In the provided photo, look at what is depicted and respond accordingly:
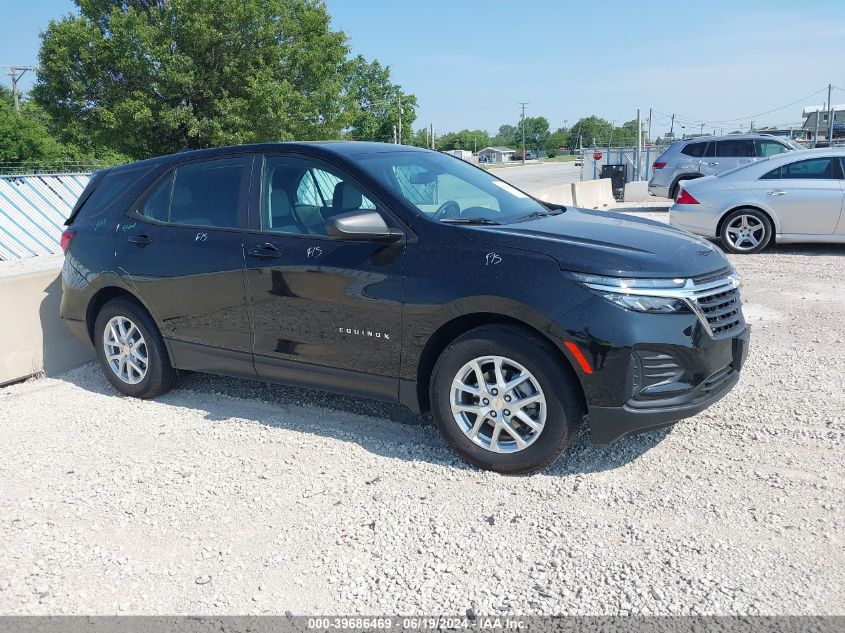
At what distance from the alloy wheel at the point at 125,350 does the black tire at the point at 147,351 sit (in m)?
0.03

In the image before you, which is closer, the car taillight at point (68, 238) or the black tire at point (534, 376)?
the black tire at point (534, 376)

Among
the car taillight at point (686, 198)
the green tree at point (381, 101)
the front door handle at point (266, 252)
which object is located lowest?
the car taillight at point (686, 198)

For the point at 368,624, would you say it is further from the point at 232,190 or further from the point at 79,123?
the point at 79,123

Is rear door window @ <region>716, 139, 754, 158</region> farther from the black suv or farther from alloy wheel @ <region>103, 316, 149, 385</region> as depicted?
alloy wheel @ <region>103, 316, 149, 385</region>

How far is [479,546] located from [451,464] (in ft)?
2.83

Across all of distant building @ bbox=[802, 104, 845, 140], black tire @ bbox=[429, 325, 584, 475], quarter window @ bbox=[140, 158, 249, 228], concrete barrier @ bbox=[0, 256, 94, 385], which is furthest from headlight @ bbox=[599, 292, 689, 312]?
distant building @ bbox=[802, 104, 845, 140]

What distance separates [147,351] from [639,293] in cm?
358

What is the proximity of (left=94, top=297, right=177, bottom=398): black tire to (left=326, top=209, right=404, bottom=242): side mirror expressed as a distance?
6.50 ft

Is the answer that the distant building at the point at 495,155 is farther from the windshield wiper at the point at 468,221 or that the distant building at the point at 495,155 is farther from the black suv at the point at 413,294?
the windshield wiper at the point at 468,221

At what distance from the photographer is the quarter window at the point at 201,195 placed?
4969 mm

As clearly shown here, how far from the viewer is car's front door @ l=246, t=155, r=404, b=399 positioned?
14.0 feet

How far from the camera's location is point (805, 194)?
Answer: 35.0ft

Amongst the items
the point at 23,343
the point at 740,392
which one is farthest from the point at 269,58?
the point at 740,392

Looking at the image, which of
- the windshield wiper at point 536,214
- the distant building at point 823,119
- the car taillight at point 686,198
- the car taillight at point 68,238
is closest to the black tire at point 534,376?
the windshield wiper at point 536,214
